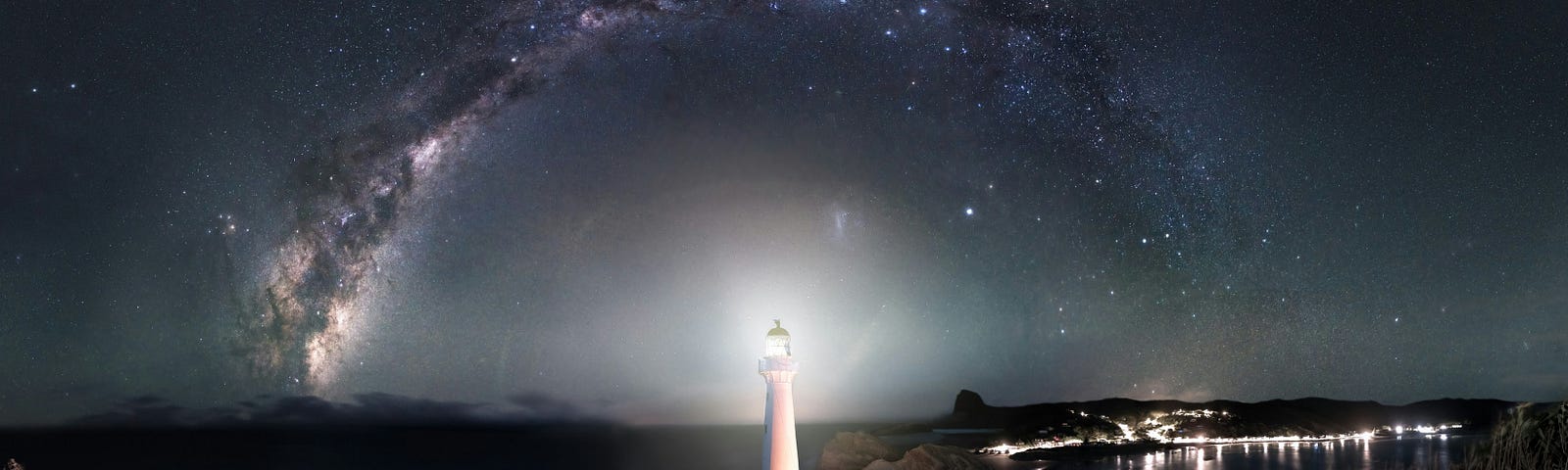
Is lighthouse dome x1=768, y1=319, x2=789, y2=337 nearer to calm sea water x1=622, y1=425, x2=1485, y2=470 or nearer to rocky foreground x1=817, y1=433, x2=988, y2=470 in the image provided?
rocky foreground x1=817, y1=433, x2=988, y2=470

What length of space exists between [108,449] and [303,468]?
57319mm

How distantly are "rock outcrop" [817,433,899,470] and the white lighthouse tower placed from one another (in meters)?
22.9

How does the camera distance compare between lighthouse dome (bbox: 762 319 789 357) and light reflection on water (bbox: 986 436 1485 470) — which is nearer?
lighthouse dome (bbox: 762 319 789 357)

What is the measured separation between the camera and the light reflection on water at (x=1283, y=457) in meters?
85.1

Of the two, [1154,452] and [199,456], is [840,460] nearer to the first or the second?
[1154,452]

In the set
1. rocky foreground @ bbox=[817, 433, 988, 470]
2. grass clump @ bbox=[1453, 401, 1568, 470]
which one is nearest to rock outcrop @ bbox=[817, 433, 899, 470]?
rocky foreground @ bbox=[817, 433, 988, 470]

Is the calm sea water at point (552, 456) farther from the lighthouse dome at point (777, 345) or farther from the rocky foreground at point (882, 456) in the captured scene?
the lighthouse dome at point (777, 345)

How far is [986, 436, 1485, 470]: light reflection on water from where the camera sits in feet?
279

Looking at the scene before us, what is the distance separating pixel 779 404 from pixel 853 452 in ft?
84.5

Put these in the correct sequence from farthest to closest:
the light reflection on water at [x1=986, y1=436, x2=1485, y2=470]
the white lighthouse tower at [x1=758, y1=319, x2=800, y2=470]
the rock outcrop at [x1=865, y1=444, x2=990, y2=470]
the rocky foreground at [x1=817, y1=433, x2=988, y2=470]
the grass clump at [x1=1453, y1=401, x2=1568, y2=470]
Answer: the light reflection on water at [x1=986, y1=436, x2=1485, y2=470] → the rocky foreground at [x1=817, y1=433, x2=988, y2=470] → the rock outcrop at [x1=865, y1=444, x2=990, y2=470] → the white lighthouse tower at [x1=758, y1=319, x2=800, y2=470] → the grass clump at [x1=1453, y1=401, x2=1568, y2=470]

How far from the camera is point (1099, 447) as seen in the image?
4852 inches

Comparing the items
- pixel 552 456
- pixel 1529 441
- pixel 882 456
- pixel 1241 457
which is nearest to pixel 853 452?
pixel 882 456

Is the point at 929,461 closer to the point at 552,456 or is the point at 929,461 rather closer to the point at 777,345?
the point at 777,345

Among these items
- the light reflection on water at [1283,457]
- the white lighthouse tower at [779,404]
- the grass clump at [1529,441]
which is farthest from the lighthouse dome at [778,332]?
the light reflection on water at [1283,457]
